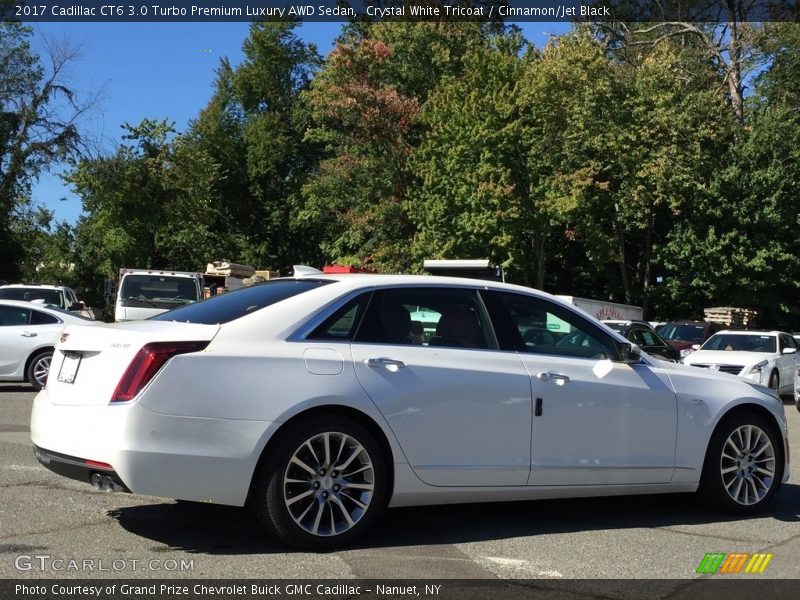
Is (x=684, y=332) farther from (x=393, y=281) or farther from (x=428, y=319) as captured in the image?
(x=393, y=281)

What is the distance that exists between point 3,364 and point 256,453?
11175 mm

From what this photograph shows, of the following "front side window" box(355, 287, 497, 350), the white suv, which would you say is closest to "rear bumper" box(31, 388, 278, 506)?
"front side window" box(355, 287, 497, 350)

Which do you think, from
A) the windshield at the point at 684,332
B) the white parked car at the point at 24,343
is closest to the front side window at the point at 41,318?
the white parked car at the point at 24,343

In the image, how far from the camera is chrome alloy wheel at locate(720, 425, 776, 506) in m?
6.81

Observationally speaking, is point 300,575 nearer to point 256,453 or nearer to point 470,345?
point 256,453

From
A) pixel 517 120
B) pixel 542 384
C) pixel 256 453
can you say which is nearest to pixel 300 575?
pixel 256 453

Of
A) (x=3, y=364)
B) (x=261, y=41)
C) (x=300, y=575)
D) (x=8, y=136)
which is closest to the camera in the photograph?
(x=300, y=575)

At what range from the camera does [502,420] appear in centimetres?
587

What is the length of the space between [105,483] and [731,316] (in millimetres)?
34481

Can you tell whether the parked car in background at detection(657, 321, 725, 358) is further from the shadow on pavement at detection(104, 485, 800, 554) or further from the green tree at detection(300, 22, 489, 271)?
the shadow on pavement at detection(104, 485, 800, 554)

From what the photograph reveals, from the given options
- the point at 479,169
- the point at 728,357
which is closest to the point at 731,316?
the point at 479,169

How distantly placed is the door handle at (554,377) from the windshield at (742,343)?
14.7 m

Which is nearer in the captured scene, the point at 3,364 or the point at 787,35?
the point at 3,364

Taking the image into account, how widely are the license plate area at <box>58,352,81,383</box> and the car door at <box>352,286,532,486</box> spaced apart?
165 cm
